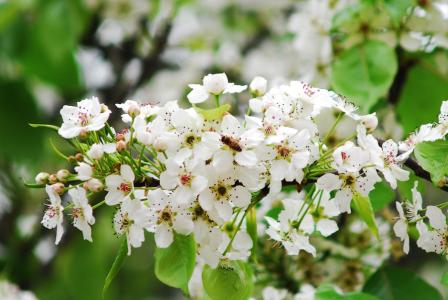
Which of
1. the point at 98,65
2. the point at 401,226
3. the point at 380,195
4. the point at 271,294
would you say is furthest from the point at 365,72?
the point at 98,65

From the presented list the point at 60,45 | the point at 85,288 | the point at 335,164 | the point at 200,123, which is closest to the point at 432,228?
the point at 335,164

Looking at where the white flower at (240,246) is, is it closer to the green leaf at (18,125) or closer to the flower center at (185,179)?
the flower center at (185,179)

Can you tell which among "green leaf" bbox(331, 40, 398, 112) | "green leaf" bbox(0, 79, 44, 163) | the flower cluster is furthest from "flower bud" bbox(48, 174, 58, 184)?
"green leaf" bbox(0, 79, 44, 163)

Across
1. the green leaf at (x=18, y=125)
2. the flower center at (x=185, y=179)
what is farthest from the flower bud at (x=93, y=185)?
the green leaf at (x=18, y=125)

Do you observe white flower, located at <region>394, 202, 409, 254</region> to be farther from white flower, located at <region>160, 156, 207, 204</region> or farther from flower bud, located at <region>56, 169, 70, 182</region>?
flower bud, located at <region>56, 169, 70, 182</region>

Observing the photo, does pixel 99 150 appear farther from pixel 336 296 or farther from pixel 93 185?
pixel 336 296

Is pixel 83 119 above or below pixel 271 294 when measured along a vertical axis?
above
